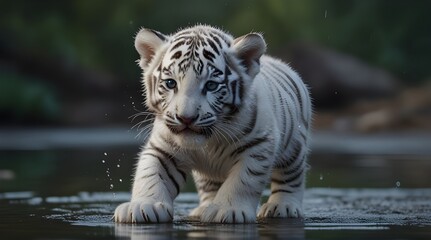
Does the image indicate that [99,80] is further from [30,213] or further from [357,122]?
[30,213]

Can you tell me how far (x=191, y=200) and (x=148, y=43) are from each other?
8.42ft

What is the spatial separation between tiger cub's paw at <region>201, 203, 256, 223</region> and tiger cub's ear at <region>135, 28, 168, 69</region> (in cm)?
97

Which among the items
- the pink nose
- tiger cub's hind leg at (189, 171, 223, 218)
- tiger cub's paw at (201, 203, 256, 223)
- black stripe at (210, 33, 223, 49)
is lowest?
tiger cub's paw at (201, 203, 256, 223)

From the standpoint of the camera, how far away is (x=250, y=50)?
23.4ft

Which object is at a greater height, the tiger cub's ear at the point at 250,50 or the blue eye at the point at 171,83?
the tiger cub's ear at the point at 250,50

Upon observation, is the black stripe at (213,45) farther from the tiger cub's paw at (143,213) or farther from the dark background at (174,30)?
the dark background at (174,30)

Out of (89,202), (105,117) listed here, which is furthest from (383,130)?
(89,202)

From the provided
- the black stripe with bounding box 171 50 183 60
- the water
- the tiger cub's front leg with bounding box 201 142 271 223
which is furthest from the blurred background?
the black stripe with bounding box 171 50 183 60

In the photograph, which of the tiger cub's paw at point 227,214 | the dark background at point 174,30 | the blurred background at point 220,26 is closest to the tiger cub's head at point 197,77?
the tiger cub's paw at point 227,214

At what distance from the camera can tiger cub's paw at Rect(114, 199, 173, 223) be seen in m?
6.72

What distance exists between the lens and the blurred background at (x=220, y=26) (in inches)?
1022

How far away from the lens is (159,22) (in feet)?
94.5

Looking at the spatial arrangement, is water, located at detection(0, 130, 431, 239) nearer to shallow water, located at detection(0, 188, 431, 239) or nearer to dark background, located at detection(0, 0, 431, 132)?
shallow water, located at detection(0, 188, 431, 239)

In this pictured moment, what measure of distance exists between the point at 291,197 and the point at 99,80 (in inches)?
822
